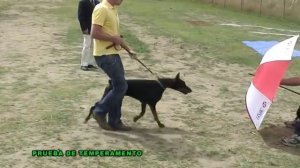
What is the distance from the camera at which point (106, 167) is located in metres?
5.40

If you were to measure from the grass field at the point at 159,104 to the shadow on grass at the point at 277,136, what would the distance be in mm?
13

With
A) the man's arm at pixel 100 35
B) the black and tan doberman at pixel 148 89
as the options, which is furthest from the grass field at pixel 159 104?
the man's arm at pixel 100 35

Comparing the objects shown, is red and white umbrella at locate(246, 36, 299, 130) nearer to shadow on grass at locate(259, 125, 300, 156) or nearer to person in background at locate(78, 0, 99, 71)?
shadow on grass at locate(259, 125, 300, 156)

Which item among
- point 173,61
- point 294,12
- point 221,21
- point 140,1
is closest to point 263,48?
point 173,61

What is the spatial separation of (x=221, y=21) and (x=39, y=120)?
10858 mm

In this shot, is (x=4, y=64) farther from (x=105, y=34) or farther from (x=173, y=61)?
(x=105, y=34)

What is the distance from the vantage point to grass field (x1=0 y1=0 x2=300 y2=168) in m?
5.88

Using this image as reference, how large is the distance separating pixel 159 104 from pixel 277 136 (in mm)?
1956

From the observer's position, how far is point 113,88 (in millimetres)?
6238

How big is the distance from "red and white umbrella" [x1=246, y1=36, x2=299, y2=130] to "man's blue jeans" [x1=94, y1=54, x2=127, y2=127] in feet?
5.25
